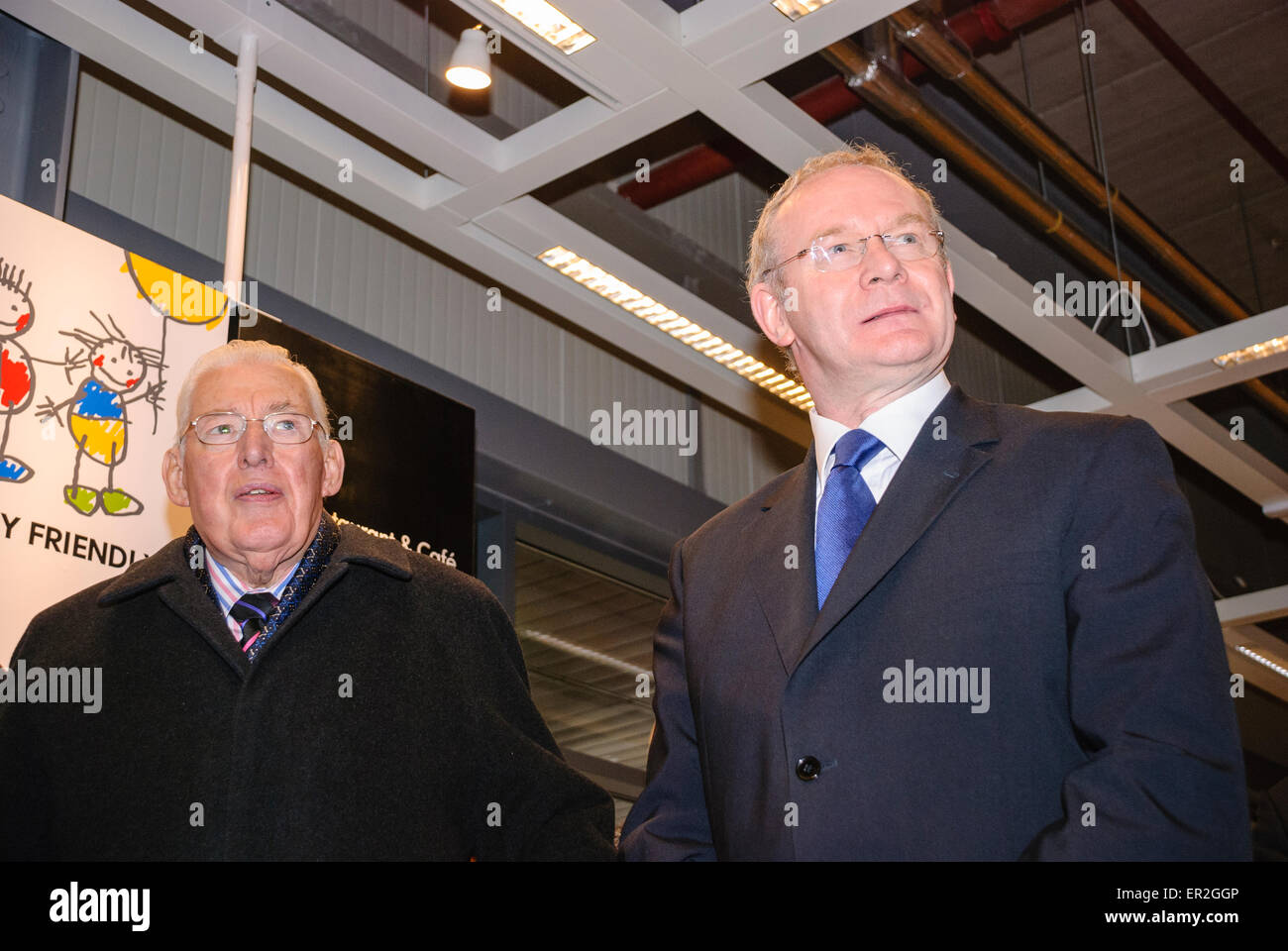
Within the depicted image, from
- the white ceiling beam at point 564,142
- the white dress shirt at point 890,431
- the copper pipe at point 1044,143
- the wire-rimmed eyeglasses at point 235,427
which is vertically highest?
the copper pipe at point 1044,143

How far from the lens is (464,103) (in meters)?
5.36

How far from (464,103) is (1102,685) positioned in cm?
444

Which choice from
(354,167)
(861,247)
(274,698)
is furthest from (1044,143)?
(274,698)

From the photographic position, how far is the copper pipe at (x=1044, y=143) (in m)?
4.65

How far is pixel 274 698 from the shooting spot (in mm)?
1962

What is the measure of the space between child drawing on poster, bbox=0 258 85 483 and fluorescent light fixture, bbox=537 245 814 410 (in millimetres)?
2392

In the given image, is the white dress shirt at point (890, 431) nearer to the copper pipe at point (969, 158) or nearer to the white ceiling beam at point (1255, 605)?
the copper pipe at point (969, 158)

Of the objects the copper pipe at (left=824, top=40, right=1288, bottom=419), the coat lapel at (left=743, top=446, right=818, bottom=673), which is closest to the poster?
the coat lapel at (left=743, top=446, right=818, bottom=673)

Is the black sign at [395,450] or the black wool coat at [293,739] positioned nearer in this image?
the black wool coat at [293,739]

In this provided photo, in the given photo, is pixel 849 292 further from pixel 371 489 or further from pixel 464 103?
pixel 464 103

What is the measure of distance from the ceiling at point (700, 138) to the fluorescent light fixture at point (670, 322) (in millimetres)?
67

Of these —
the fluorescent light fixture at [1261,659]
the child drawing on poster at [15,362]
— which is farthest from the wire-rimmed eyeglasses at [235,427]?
the fluorescent light fixture at [1261,659]

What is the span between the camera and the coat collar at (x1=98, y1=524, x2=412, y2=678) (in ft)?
6.56

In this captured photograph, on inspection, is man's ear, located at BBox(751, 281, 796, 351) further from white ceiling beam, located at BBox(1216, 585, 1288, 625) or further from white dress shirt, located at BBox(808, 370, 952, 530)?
white ceiling beam, located at BBox(1216, 585, 1288, 625)
